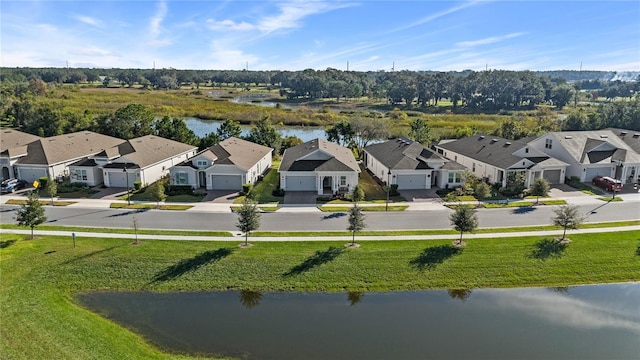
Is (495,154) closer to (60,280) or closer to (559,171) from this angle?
(559,171)

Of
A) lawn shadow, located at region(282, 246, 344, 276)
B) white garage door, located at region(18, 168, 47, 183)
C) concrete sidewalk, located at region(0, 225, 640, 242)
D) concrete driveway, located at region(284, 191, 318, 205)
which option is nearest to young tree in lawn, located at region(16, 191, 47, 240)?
concrete sidewalk, located at region(0, 225, 640, 242)

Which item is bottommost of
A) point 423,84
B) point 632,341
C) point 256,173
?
point 632,341

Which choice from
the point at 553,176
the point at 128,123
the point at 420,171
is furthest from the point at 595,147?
the point at 128,123

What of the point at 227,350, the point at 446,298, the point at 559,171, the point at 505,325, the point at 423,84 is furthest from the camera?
the point at 423,84

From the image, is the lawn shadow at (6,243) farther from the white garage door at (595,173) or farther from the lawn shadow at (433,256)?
the white garage door at (595,173)

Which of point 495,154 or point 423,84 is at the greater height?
point 423,84

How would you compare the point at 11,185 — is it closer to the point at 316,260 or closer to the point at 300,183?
the point at 300,183

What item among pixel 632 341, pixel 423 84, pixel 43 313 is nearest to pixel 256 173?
pixel 43 313
